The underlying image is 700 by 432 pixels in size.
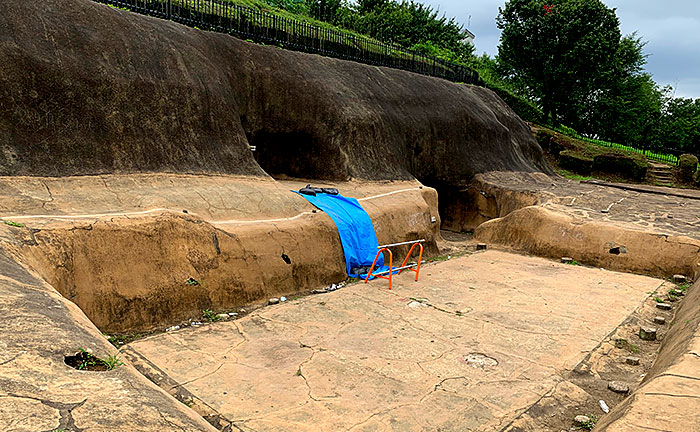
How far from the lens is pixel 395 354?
21.2 ft

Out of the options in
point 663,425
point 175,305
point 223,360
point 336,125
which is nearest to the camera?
point 663,425

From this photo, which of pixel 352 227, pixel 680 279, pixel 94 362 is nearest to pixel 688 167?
pixel 680 279

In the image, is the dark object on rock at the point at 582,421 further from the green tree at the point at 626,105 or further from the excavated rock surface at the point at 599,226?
the green tree at the point at 626,105

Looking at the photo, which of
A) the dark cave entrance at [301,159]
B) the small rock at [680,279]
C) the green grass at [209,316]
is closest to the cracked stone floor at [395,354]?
the green grass at [209,316]

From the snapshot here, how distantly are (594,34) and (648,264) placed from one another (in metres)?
21.6

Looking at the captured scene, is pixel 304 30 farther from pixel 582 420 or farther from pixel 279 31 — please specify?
pixel 582 420

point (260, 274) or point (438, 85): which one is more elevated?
point (438, 85)

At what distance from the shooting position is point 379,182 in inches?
571

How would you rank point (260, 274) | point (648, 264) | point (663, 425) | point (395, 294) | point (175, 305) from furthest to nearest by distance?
point (648, 264), point (395, 294), point (260, 274), point (175, 305), point (663, 425)

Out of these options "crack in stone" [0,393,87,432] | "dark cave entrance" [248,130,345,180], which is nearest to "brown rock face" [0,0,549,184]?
"dark cave entrance" [248,130,345,180]

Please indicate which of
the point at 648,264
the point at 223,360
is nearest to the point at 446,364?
the point at 223,360

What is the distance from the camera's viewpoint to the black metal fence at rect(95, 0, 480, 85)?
1312 cm

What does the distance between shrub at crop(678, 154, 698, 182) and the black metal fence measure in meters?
12.0

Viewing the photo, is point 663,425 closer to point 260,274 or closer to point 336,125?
point 260,274
